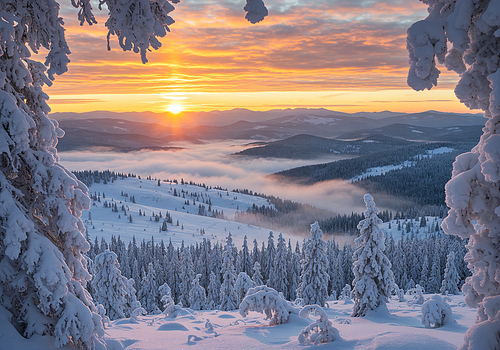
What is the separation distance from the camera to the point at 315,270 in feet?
114

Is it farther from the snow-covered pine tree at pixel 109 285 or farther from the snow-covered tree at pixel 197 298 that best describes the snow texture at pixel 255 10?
the snow-covered tree at pixel 197 298

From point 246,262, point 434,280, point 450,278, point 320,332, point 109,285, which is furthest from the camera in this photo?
point 246,262

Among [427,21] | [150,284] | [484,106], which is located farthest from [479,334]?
[150,284]

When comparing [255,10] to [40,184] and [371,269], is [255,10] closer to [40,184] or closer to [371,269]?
[40,184]

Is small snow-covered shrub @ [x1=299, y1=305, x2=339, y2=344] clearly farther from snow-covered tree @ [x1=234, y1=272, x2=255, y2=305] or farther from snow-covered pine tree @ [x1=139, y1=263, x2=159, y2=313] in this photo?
snow-covered pine tree @ [x1=139, y1=263, x2=159, y2=313]

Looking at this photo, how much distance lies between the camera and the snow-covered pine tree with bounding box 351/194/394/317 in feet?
68.0

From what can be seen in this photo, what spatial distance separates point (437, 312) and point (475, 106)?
11455 millimetres

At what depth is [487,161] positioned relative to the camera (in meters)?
4.10

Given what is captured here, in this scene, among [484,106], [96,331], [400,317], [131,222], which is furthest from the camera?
[131,222]

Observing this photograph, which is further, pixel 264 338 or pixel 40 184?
pixel 264 338

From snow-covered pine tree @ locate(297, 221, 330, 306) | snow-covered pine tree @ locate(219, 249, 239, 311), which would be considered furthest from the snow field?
snow-covered pine tree @ locate(219, 249, 239, 311)

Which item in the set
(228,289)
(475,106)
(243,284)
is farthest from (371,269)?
(228,289)

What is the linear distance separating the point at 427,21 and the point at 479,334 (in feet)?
14.8

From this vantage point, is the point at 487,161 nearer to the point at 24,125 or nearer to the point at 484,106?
the point at 484,106
